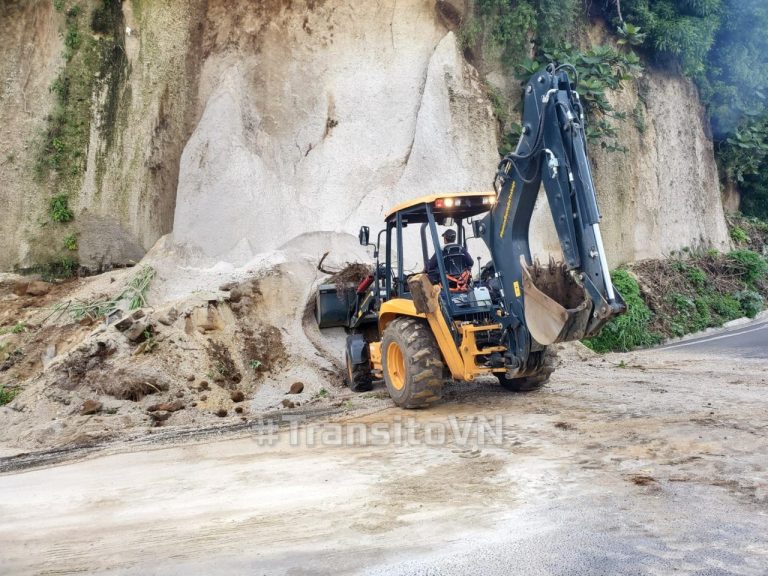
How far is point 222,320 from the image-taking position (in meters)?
10.6

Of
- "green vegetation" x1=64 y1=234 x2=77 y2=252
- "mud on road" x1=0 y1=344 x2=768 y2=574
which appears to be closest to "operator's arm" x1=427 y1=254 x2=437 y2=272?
"mud on road" x1=0 y1=344 x2=768 y2=574

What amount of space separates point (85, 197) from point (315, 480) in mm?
11082

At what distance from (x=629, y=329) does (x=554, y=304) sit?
9161 mm

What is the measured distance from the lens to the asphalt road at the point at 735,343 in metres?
11.6

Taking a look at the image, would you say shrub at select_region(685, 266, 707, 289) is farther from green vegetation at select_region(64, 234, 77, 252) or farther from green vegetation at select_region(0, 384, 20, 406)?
green vegetation at select_region(0, 384, 20, 406)

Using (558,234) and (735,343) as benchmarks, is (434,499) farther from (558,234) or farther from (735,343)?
(735,343)

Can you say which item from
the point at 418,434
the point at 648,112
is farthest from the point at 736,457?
the point at 648,112

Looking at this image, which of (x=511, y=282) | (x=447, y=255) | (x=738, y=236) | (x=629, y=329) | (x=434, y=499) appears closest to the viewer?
(x=434, y=499)

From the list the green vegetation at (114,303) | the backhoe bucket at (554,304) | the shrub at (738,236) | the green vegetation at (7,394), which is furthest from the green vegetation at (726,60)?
the green vegetation at (7,394)

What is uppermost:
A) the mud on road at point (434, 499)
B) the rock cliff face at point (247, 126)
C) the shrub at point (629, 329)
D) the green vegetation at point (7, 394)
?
the rock cliff face at point (247, 126)

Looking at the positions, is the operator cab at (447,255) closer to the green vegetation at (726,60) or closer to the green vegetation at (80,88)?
the green vegetation at (80,88)

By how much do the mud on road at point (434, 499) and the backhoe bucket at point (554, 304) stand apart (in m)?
0.86

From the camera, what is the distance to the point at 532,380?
804 centimetres

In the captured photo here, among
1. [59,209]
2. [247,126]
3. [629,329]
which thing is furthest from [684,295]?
[59,209]
